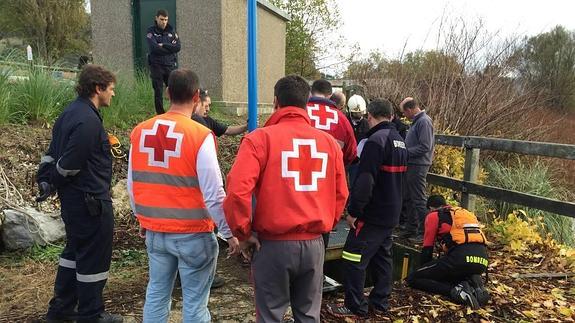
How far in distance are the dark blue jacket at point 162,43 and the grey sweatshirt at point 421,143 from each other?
14.4 ft

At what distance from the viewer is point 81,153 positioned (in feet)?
9.91

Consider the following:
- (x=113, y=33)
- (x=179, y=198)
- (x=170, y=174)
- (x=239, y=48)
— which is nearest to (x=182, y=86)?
(x=170, y=174)

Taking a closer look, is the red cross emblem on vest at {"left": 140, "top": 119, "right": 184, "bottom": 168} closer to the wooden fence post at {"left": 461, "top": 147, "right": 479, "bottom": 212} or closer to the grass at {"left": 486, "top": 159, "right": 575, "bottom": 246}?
the wooden fence post at {"left": 461, "top": 147, "right": 479, "bottom": 212}

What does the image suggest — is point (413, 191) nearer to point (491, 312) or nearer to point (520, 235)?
point (520, 235)

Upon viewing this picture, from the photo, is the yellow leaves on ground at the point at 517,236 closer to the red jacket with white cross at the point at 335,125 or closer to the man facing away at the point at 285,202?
the red jacket with white cross at the point at 335,125

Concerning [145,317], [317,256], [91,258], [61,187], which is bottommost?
[145,317]

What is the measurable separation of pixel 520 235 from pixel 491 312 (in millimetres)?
1914

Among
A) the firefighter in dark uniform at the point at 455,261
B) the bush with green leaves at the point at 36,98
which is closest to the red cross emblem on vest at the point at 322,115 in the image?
the firefighter in dark uniform at the point at 455,261

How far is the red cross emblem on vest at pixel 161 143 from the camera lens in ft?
8.75

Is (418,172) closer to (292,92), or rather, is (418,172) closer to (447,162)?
(447,162)

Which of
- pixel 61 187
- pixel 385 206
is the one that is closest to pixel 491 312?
pixel 385 206

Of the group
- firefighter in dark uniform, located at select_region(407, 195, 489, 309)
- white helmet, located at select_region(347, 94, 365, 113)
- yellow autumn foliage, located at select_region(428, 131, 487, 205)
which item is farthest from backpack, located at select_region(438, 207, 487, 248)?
yellow autumn foliage, located at select_region(428, 131, 487, 205)

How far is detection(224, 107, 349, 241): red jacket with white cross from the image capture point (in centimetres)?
244

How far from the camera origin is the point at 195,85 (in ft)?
9.22
